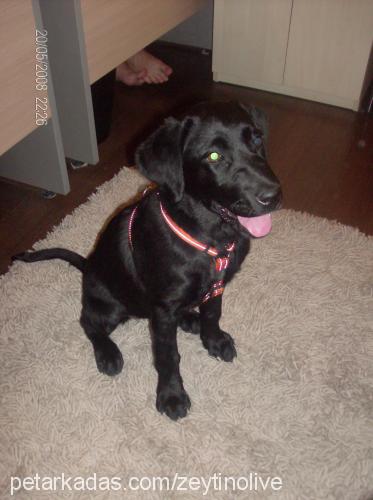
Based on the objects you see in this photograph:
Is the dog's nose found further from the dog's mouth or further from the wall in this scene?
the wall

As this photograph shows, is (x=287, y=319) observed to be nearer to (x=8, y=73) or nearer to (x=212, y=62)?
(x=8, y=73)

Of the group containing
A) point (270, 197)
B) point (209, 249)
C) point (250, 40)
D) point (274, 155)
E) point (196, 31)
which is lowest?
point (274, 155)

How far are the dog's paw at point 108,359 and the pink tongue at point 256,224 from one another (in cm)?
74

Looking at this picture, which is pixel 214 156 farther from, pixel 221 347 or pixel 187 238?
pixel 221 347

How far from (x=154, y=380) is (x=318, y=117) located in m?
2.34

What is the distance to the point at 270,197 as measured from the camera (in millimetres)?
1358

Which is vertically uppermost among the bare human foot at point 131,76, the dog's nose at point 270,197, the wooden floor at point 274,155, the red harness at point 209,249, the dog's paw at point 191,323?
the dog's nose at point 270,197

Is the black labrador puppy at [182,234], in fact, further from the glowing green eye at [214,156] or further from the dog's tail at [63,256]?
the dog's tail at [63,256]

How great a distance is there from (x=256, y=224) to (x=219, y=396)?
697 mm

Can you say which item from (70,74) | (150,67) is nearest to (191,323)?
(70,74)

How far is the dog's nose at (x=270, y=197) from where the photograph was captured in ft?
4.43

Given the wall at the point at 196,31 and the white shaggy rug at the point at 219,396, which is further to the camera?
the wall at the point at 196,31

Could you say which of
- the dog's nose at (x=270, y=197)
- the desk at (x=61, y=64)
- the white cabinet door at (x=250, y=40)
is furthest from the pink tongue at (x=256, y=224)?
the white cabinet door at (x=250, y=40)

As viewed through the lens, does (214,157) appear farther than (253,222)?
No
